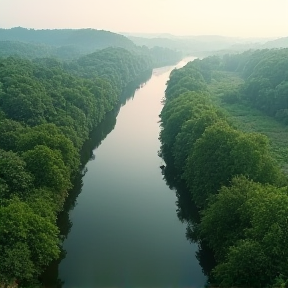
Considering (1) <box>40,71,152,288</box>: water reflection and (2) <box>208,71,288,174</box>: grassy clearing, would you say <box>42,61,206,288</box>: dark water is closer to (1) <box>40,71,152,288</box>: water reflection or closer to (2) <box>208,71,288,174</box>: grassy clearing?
(1) <box>40,71,152,288</box>: water reflection

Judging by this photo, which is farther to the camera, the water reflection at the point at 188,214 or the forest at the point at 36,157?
the water reflection at the point at 188,214

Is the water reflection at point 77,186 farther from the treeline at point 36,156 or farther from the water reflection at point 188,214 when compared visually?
the water reflection at point 188,214

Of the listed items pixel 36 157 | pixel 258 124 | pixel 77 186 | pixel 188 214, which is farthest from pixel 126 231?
pixel 258 124

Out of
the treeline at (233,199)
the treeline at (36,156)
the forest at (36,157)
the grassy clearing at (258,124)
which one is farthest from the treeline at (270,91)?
the treeline at (36,156)

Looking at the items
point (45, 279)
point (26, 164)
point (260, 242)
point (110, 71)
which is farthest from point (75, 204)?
point (110, 71)

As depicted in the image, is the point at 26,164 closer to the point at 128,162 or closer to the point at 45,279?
the point at 45,279

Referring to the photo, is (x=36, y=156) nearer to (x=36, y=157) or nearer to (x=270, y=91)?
(x=36, y=157)
